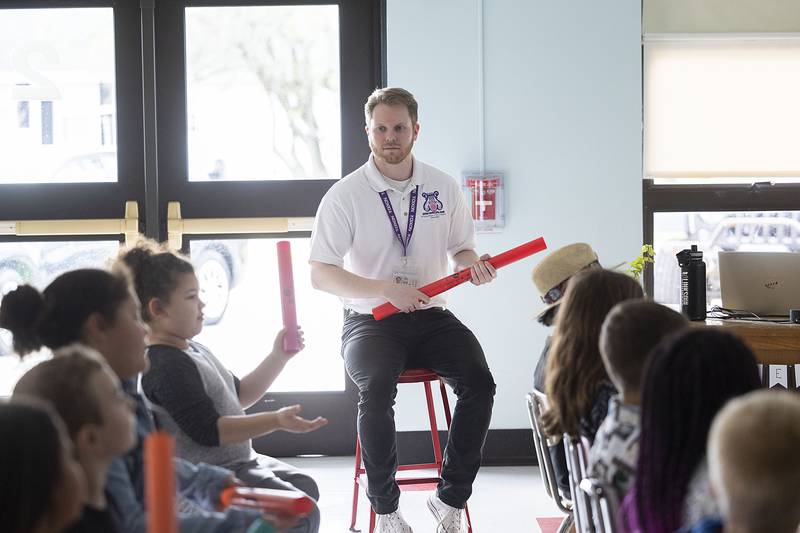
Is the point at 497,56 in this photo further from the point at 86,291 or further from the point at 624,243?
the point at 86,291

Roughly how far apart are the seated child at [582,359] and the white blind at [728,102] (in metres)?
2.30

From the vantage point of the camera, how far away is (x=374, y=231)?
3.39 meters

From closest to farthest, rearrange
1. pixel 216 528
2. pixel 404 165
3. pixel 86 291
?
pixel 216 528
pixel 86 291
pixel 404 165

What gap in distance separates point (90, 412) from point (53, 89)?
3233 mm

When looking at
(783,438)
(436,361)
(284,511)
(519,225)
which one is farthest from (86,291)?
(519,225)

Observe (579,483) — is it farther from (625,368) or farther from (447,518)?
(447,518)

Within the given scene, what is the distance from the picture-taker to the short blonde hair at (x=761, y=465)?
3.66 feet

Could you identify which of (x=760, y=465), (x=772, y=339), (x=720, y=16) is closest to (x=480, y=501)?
(x=772, y=339)

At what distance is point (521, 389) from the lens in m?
4.27

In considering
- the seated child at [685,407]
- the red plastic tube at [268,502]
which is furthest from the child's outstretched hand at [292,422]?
the seated child at [685,407]

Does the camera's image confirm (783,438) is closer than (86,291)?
Yes

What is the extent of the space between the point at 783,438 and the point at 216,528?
0.91 metres

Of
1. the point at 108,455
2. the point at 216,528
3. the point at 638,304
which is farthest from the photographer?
the point at 638,304

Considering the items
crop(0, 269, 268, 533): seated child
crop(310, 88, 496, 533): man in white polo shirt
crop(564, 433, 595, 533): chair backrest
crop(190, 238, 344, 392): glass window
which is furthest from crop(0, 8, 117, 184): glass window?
crop(564, 433, 595, 533): chair backrest
